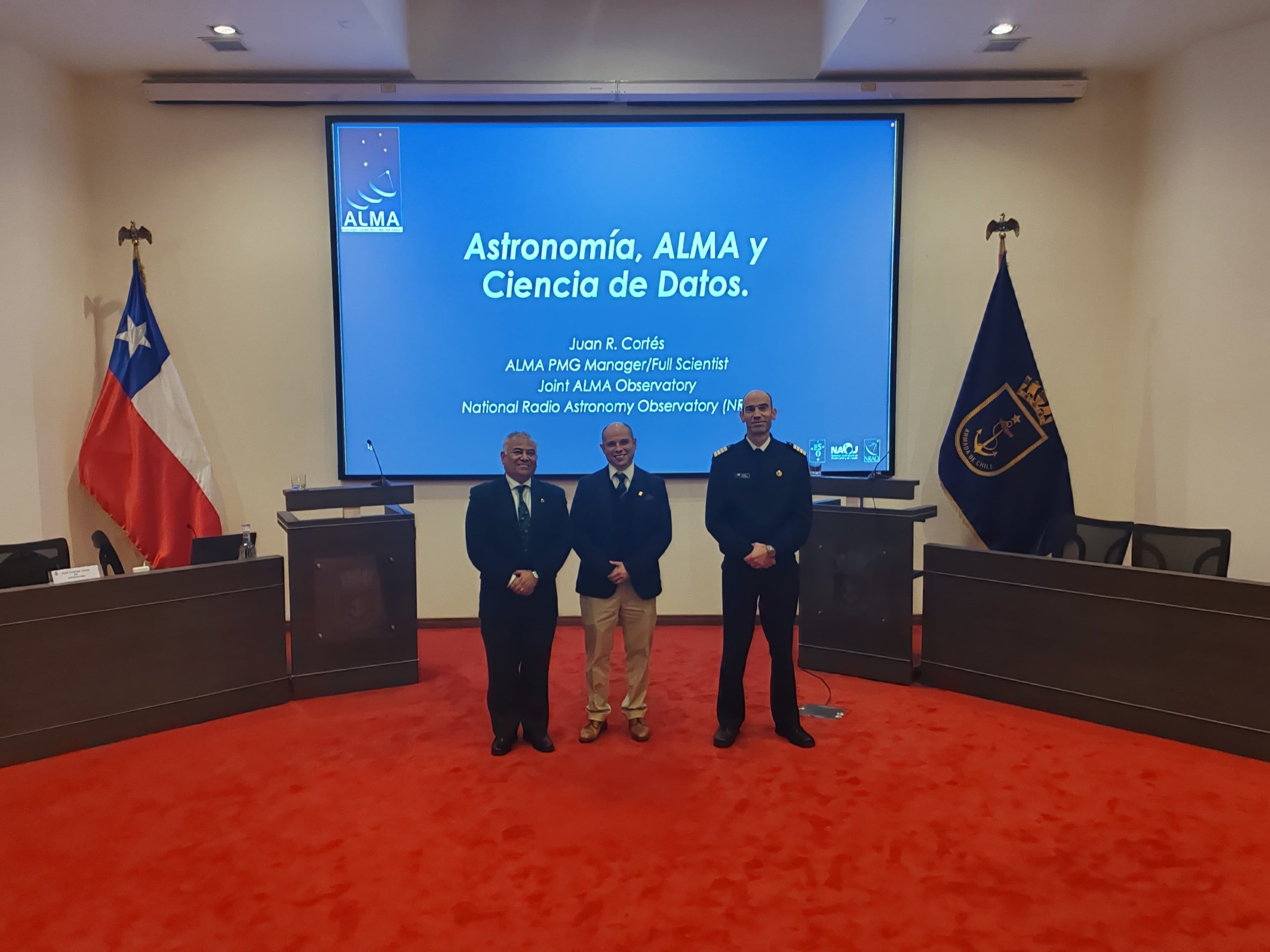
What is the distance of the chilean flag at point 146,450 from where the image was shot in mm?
5430

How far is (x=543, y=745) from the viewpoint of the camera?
156 inches

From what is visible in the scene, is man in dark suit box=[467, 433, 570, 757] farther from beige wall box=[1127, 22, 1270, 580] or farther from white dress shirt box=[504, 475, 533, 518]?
beige wall box=[1127, 22, 1270, 580]

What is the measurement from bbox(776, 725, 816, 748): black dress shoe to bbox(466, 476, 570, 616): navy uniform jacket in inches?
53.3

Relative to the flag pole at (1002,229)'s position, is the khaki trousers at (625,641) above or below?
below

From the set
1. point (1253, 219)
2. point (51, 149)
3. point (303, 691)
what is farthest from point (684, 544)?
point (51, 149)

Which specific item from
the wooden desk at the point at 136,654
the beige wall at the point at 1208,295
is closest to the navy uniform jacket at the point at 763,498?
the wooden desk at the point at 136,654

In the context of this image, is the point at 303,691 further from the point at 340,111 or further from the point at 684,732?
the point at 340,111

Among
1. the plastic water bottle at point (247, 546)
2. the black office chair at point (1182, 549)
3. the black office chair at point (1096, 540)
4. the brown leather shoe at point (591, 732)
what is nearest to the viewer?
the brown leather shoe at point (591, 732)

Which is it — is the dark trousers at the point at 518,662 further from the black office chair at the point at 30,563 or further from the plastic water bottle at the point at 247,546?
the black office chair at the point at 30,563

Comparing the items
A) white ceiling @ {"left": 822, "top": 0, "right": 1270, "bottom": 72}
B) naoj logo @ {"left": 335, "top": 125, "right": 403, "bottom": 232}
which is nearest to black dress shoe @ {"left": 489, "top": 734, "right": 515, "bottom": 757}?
naoj logo @ {"left": 335, "top": 125, "right": 403, "bottom": 232}

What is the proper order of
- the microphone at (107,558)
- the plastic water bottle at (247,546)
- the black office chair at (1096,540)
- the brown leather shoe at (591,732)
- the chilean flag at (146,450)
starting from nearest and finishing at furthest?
the brown leather shoe at (591,732)
the microphone at (107,558)
the plastic water bottle at (247,546)
the black office chair at (1096,540)
the chilean flag at (146,450)

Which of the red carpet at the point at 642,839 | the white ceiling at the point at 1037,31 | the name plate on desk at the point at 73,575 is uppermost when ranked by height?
the white ceiling at the point at 1037,31

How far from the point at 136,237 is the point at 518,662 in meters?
4.03

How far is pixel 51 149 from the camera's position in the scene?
533 cm
